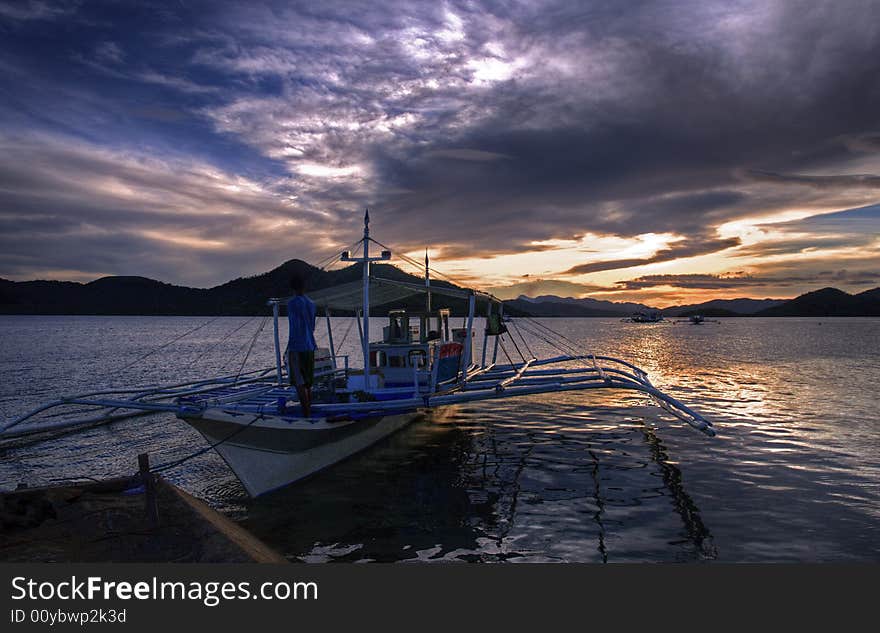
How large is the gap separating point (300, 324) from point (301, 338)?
389 millimetres

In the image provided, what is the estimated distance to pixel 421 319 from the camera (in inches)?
734

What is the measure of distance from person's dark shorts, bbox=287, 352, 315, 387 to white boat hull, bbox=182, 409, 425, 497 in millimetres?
1022

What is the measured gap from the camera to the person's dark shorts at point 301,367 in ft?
40.8

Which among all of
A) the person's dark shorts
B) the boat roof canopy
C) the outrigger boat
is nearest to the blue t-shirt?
the person's dark shorts

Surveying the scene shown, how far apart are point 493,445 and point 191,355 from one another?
60.9 m

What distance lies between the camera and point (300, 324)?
1196cm

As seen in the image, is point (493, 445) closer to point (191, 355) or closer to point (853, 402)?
point (853, 402)

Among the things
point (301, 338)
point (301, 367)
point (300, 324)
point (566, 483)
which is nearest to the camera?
point (300, 324)

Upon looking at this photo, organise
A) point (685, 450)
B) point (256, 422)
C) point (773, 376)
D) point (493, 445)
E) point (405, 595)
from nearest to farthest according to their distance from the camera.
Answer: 1. point (405, 595)
2. point (256, 422)
3. point (685, 450)
4. point (493, 445)
5. point (773, 376)

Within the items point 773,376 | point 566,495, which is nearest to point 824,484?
point 566,495

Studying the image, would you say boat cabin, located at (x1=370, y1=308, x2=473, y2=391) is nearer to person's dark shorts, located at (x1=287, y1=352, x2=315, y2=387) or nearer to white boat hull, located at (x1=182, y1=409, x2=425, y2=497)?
white boat hull, located at (x1=182, y1=409, x2=425, y2=497)

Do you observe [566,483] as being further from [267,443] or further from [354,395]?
[267,443]

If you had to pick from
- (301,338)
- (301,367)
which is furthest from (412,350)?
(301,338)

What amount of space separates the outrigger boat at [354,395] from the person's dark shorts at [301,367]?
102 cm
